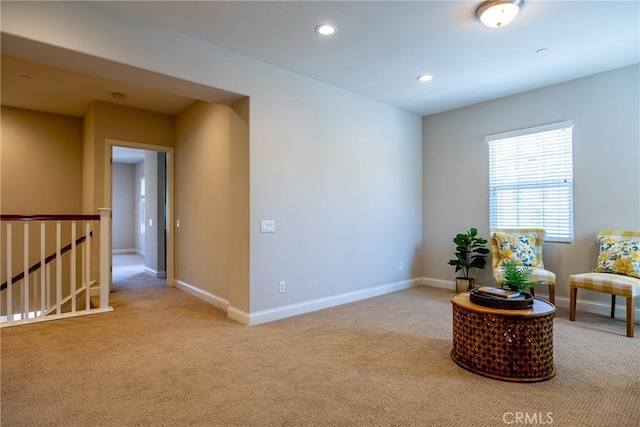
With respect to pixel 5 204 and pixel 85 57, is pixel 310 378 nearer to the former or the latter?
pixel 85 57

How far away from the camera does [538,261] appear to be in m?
4.11

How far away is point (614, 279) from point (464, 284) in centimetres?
175

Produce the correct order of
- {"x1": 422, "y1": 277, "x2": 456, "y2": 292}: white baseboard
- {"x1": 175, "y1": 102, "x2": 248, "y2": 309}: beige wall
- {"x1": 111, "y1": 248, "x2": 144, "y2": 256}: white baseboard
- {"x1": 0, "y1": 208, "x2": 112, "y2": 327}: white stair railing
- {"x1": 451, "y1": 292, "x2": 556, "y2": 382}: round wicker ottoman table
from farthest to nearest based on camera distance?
{"x1": 111, "y1": 248, "x2": 144, "y2": 256}: white baseboard, {"x1": 422, "y1": 277, "x2": 456, "y2": 292}: white baseboard, {"x1": 0, "y1": 208, "x2": 112, "y2": 327}: white stair railing, {"x1": 175, "y1": 102, "x2": 248, "y2": 309}: beige wall, {"x1": 451, "y1": 292, "x2": 556, "y2": 382}: round wicker ottoman table

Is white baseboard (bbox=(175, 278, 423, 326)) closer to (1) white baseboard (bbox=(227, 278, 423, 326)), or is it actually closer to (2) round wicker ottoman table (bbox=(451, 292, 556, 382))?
(1) white baseboard (bbox=(227, 278, 423, 326))

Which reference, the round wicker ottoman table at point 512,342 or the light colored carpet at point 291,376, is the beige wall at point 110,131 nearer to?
the light colored carpet at point 291,376

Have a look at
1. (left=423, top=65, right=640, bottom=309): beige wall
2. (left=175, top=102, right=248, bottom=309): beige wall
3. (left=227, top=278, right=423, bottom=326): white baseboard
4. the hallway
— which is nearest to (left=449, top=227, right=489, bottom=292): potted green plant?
(left=423, top=65, right=640, bottom=309): beige wall

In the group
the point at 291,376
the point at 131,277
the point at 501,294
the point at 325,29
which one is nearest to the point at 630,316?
the point at 501,294

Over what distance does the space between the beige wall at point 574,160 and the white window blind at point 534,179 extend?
0.09 metres

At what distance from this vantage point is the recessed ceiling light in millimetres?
2920

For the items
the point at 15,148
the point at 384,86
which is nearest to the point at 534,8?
the point at 384,86

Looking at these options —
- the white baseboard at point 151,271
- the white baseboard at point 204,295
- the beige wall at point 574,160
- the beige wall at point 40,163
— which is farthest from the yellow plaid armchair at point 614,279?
the beige wall at point 40,163

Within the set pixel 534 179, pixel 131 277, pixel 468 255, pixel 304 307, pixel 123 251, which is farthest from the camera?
pixel 123 251

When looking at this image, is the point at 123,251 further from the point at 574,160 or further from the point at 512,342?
the point at 574,160

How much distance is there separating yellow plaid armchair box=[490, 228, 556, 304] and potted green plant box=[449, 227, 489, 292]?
0.94 feet
